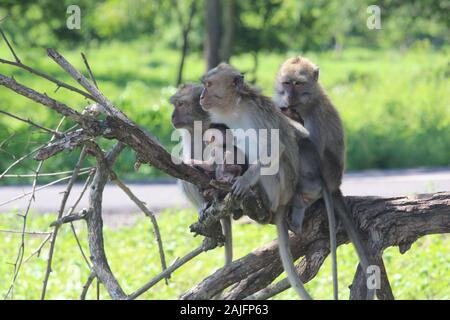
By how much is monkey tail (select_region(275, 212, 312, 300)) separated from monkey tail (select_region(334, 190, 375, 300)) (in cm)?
41

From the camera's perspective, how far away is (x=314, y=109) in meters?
6.01

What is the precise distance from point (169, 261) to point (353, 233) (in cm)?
376

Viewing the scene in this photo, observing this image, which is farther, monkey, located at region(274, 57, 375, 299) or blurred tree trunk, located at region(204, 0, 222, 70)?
blurred tree trunk, located at region(204, 0, 222, 70)

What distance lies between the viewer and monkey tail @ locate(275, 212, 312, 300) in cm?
495

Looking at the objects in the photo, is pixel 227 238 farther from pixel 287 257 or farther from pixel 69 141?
pixel 69 141

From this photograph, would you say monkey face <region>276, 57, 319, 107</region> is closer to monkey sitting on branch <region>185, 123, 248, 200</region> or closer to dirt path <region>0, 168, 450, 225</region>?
monkey sitting on branch <region>185, 123, 248, 200</region>

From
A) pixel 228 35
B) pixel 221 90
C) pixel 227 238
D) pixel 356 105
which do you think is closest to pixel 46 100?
pixel 221 90

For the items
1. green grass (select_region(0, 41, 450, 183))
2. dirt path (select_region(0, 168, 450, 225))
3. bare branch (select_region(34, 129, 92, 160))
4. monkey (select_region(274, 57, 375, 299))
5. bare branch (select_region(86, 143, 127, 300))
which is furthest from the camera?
green grass (select_region(0, 41, 450, 183))

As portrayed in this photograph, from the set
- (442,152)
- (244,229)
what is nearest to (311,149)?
(244,229)

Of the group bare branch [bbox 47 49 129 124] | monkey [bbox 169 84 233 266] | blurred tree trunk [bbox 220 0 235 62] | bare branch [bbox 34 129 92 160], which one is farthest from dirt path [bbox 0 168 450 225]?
bare branch [bbox 34 129 92 160]

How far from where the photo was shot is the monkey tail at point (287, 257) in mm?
4950

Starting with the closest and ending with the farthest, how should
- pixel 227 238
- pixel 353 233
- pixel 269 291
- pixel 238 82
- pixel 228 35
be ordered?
1. pixel 269 291
2. pixel 353 233
3. pixel 238 82
4. pixel 227 238
5. pixel 228 35

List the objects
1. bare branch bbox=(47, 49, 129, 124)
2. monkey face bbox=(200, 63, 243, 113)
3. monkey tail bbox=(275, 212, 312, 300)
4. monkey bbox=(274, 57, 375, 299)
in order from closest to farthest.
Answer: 1. bare branch bbox=(47, 49, 129, 124)
2. monkey tail bbox=(275, 212, 312, 300)
3. monkey face bbox=(200, 63, 243, 113)
4. monkey bbox=(274, 57, 375, 299)

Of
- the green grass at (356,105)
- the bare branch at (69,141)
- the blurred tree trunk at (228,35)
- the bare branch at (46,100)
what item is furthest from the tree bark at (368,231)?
the blurred tree trunk at (228,35)
